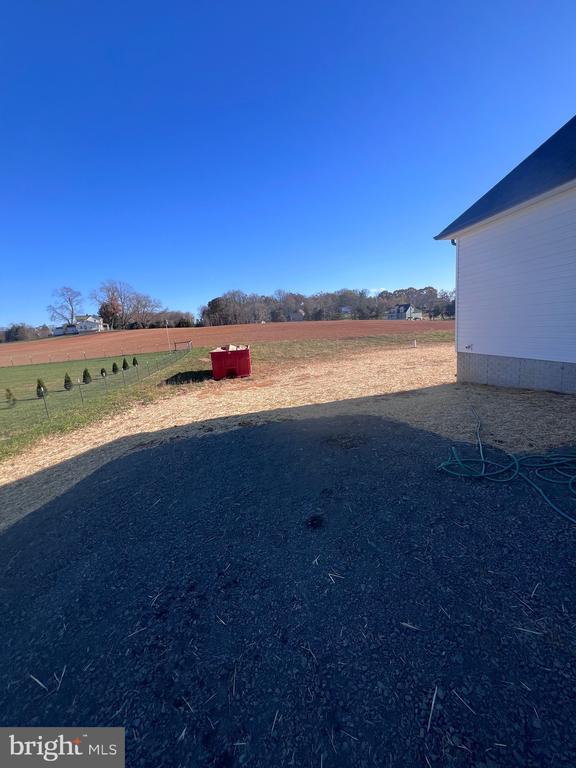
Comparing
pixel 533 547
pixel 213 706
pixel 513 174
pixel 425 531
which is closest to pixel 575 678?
pixel 533 547

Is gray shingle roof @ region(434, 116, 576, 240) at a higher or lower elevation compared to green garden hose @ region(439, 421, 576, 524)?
higher

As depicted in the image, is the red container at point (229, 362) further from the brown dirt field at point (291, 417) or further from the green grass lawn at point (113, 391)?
the brown dirt field at point (291, 417)

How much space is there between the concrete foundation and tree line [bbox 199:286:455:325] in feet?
227

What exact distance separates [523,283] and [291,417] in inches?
231

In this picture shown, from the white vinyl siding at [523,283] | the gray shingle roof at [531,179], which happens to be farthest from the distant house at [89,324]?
the white vinyl siding at [523,283]

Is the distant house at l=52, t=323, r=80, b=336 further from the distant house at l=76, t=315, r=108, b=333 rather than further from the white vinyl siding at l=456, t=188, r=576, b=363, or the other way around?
the white vinyl siding at l=456, t=188, r=576, b=363

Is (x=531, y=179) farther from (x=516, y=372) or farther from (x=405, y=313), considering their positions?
(x=405, y=313)

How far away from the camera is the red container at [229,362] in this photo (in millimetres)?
13727

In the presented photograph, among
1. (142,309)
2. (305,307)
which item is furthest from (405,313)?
(142,309)

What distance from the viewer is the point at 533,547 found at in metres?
2.47

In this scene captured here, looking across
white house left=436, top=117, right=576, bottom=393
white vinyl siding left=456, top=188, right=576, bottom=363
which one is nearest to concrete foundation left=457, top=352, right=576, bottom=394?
white house left=436, top=117, right=576, bottom=393

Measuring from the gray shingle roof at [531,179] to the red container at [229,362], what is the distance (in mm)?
8469

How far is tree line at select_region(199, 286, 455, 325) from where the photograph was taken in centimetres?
7375

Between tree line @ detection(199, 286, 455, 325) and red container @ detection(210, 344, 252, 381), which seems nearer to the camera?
red container @ detection(210, 344, 252, 381)
